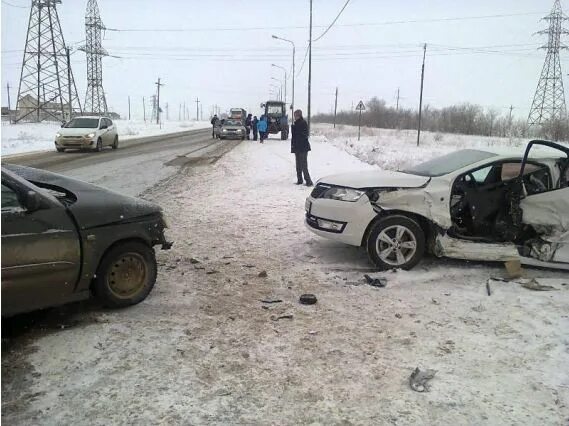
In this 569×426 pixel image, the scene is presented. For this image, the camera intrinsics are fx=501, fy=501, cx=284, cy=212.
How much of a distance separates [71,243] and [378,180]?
Answer: 3.64m

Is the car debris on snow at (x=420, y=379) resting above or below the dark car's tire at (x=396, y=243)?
below

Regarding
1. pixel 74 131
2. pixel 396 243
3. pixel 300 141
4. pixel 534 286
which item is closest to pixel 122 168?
pixel 300 141

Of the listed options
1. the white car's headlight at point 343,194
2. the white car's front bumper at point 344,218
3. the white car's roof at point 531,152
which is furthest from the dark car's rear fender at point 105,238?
the white car's roof at point 531,152

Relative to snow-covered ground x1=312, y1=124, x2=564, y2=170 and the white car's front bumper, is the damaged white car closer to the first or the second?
the white car's front bumper

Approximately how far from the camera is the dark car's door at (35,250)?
362 cm

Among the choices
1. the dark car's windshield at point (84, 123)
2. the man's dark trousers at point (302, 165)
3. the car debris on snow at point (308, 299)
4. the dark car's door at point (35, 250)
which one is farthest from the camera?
the dark car's windshield at point (84, 123)

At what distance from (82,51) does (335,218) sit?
175 ft

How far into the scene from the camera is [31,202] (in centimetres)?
376

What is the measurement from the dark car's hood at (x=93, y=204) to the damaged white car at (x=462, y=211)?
7.66 ft

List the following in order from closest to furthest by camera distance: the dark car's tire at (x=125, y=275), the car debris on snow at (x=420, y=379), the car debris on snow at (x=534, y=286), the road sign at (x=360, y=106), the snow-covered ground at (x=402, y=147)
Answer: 1. the car debris on snow at (x=420, y=379)
2. the dark car's tire at (x=125, y=275)
3. the car debris on snow at (x=534, y=286)
4. the snow-covered ground at (x=402, y=147)
5. the road sign at (x=360, y=106)

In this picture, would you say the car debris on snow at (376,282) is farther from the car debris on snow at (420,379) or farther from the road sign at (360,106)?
the road sign at (360,106)

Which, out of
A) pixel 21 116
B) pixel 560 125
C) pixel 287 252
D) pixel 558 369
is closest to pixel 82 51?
pixel 21 116

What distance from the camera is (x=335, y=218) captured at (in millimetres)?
6066

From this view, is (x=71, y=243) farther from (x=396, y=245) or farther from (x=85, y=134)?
(x=85, y=134)
